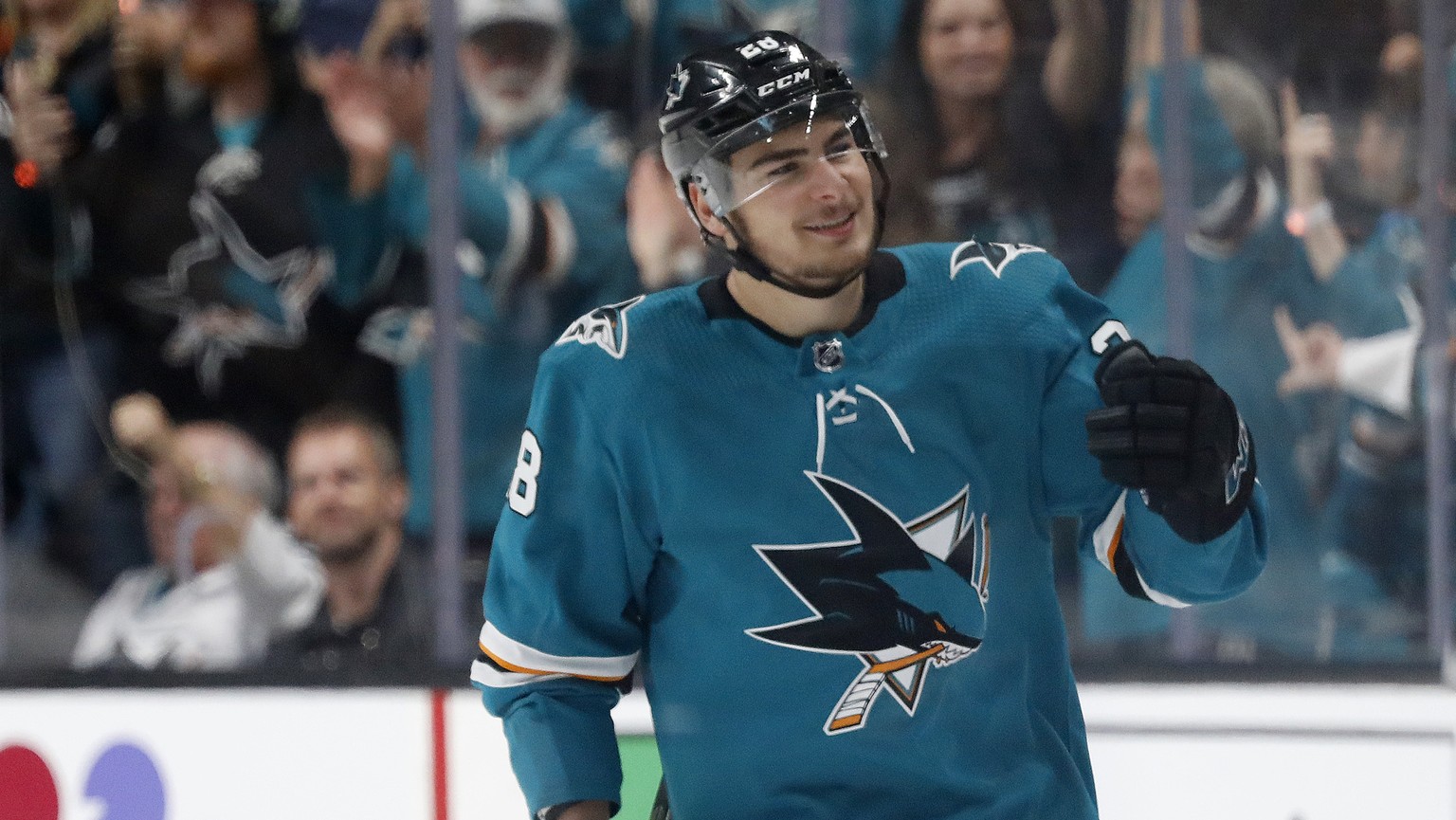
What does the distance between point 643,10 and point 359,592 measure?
1.32 metres

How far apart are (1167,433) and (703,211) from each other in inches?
18.2

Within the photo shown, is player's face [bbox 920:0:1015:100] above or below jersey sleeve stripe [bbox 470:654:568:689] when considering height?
above

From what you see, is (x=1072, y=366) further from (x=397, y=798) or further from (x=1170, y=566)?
(x=397, y=798)

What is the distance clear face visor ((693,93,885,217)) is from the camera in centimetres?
136

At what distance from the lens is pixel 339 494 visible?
3459 millimetres

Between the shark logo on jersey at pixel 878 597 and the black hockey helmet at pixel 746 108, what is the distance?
8.9 inches

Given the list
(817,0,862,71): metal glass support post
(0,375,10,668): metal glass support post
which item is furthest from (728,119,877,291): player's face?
(0,375,10,668): metal glass support post

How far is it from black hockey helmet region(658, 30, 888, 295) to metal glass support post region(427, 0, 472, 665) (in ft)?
5.93

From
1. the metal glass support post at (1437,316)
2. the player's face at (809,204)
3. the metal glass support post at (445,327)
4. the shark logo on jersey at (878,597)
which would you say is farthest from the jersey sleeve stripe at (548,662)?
the metal glass support post at (1437,316)

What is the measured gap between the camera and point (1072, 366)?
141cm

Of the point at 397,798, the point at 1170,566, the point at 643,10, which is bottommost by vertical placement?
the point at 397,798

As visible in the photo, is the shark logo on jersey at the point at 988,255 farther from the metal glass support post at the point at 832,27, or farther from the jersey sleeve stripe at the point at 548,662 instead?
the metal glass support post at the point at 832,27

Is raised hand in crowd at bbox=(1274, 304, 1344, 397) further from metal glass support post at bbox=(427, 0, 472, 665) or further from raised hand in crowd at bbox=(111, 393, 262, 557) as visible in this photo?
raised hand in crowd at bbox=(111, 393, 262, 557)

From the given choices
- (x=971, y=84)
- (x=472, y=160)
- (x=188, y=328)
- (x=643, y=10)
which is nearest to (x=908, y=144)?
(x=971, y=84)
